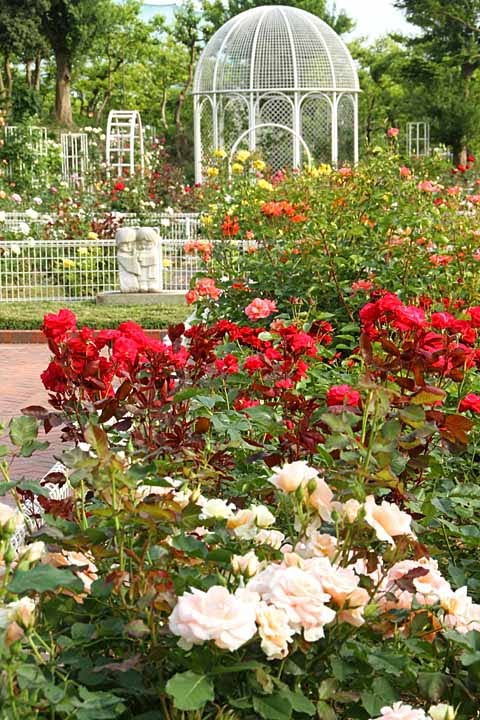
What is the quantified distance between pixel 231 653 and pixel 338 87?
834 inches

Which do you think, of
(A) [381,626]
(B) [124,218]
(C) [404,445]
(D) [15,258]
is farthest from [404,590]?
(B) [124,218]

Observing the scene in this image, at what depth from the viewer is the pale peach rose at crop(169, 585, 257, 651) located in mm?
1685

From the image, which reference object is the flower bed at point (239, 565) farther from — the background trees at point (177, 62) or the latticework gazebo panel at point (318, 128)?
the background trees at point (177, 62)

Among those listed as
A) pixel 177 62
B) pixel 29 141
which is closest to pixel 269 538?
pixel 29 141

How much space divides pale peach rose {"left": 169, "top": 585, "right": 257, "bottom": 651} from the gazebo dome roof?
67.7 feet

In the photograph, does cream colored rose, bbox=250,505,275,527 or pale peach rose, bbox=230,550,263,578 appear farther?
cream colored rose, bbox=250,505,275,527

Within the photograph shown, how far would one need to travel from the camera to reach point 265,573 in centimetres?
189

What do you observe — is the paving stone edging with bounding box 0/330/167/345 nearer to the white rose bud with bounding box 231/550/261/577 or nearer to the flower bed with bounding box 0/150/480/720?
the flower bed with bounding box 0/150/480/720

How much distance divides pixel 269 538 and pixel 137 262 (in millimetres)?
11483

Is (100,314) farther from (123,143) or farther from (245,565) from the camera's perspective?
(123,143)

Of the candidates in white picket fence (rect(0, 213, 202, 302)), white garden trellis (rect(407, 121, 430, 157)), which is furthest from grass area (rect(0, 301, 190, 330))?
white garden trellis (rect(407, 121, 430, 157))

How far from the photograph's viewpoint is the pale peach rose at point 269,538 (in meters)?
2.19

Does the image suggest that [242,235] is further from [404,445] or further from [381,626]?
[381,626]

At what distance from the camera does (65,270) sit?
14438 millimetres
